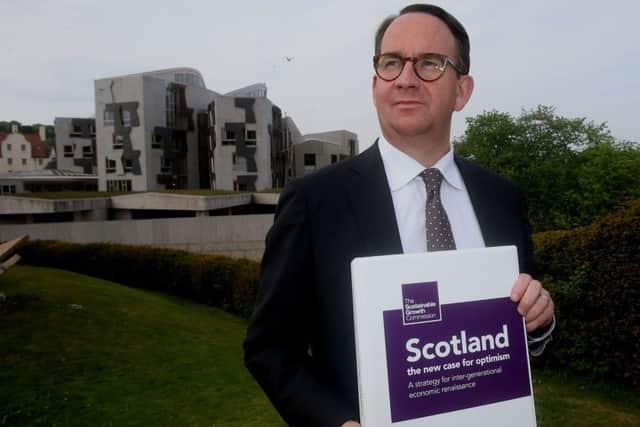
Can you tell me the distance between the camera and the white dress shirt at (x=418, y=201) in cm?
214

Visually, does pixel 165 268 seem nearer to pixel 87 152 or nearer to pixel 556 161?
pixel 556 161

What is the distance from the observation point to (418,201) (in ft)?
7.26

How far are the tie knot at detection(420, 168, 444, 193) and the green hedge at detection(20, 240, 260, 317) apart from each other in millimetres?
12243

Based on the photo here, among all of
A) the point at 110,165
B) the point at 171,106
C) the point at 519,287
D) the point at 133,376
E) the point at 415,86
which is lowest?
the point at 133,376

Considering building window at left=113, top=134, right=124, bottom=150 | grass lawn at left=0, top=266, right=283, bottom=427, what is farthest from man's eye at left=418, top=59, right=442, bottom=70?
building window at left=113, top=134, right=124, bottom=150

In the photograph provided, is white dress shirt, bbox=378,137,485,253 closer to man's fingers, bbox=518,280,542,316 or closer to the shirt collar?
the shirt collar

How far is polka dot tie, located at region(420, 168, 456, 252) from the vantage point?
6.86 ft

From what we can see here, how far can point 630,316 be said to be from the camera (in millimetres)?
7059

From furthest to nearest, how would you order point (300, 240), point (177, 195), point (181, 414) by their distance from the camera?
1. point (177, 195)
2. point (181, 414)
3. point (300, 240)

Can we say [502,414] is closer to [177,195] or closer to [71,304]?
[71,304]

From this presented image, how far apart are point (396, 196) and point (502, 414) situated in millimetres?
939

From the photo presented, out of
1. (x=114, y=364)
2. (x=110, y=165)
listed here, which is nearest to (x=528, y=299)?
(x=114, y=364)

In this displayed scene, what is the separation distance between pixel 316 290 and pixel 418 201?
60 cm

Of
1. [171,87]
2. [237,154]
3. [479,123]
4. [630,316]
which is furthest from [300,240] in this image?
[171,87]
